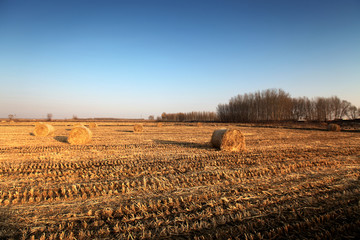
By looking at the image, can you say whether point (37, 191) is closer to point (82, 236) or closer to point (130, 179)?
point (130, 179)

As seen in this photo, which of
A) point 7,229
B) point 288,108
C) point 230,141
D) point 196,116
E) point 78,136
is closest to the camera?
point 7,229

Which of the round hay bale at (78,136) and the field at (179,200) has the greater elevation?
the round hay bale at (78,136)

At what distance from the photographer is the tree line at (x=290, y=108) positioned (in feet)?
194

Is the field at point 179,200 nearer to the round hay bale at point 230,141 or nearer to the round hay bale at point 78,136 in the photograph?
the round hay bale at point 230,141

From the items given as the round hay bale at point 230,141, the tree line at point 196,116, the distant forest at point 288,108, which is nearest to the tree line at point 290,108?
the distant forest at point 288,108

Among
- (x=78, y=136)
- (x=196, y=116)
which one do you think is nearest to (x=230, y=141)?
(x=78, y=136)

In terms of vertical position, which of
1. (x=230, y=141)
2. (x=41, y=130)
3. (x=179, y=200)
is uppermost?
(x=41, y=130)

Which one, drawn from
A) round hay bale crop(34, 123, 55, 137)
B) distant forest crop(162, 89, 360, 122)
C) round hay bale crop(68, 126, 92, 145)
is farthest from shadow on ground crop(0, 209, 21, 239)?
distant forest crop(162, 89, 360, 122)

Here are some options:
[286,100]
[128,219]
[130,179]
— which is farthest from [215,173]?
[286,100]

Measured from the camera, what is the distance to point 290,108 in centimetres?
6094

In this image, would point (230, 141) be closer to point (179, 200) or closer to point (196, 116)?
point (179, 200)

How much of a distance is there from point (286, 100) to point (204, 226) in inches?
2676

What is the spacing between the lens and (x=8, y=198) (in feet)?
13.8

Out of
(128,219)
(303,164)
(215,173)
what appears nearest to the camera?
(128,219)
